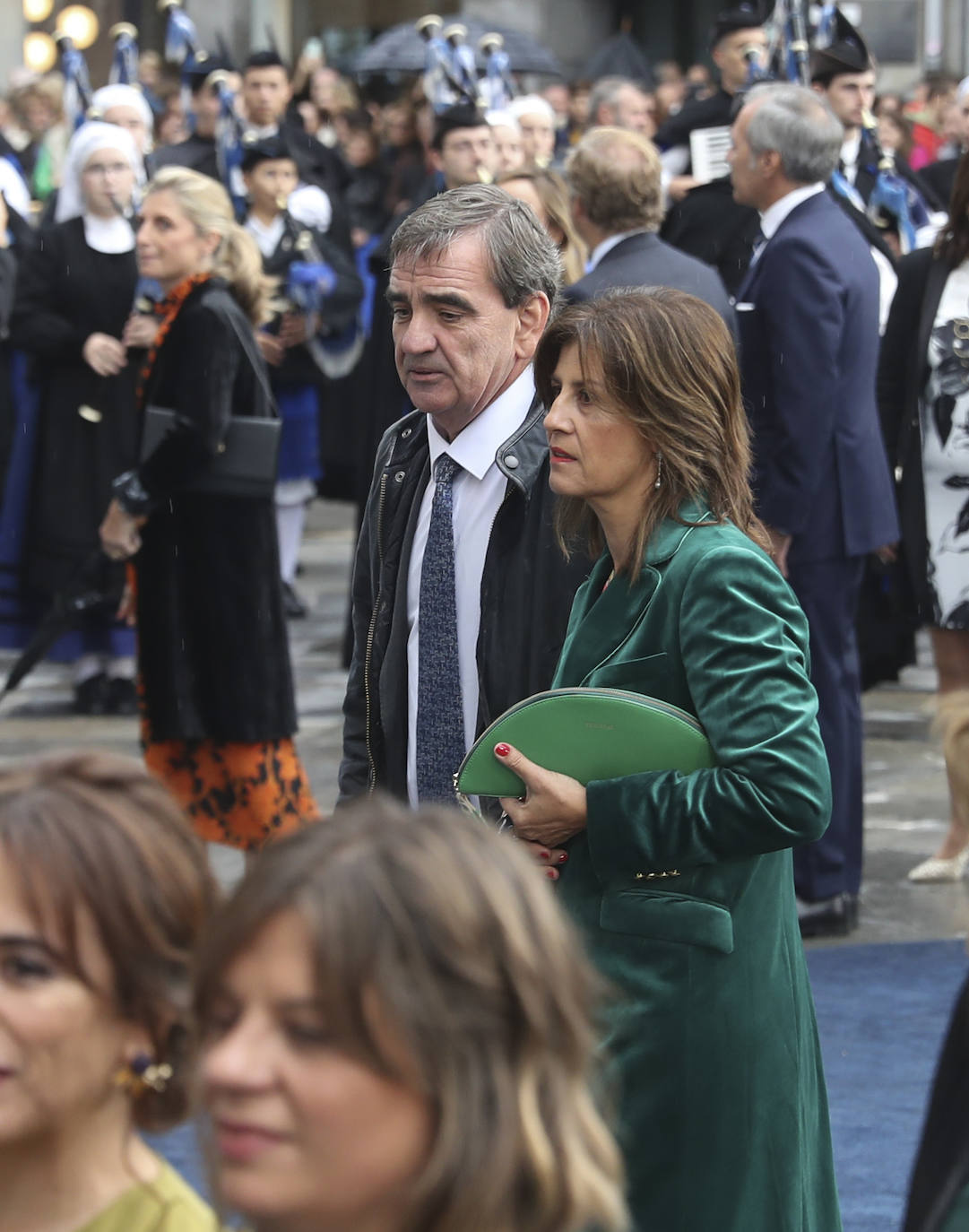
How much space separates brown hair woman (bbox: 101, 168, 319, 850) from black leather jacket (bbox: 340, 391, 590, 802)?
8.18 feet

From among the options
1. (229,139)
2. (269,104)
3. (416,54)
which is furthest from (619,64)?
(229,139)

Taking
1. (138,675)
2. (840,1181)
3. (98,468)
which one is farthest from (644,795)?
(98,468)

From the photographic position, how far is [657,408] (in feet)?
9.81

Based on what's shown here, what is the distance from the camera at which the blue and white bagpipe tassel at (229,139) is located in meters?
11.0

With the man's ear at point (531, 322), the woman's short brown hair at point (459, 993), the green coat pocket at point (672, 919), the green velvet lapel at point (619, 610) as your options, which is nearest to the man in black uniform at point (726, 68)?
the man's ear at point (531, 322)

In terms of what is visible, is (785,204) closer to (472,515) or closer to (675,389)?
(472,515)

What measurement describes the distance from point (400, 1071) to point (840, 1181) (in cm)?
316

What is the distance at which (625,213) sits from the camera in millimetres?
6098

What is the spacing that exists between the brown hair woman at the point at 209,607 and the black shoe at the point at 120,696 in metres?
2.68

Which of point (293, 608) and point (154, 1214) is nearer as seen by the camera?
point (154, 1214)

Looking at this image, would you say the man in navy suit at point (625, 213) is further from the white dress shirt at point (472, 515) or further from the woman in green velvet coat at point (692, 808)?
the woman in green velvet coat at point (692, 808)

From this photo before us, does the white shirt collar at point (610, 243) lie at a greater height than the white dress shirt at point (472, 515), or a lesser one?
greater

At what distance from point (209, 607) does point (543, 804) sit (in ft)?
11.8

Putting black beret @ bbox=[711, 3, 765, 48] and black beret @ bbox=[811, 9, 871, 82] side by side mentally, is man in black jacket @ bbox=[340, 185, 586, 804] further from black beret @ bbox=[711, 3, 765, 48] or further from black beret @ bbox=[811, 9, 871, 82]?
black beret @ bbox=[711, 3, 765, 48]
